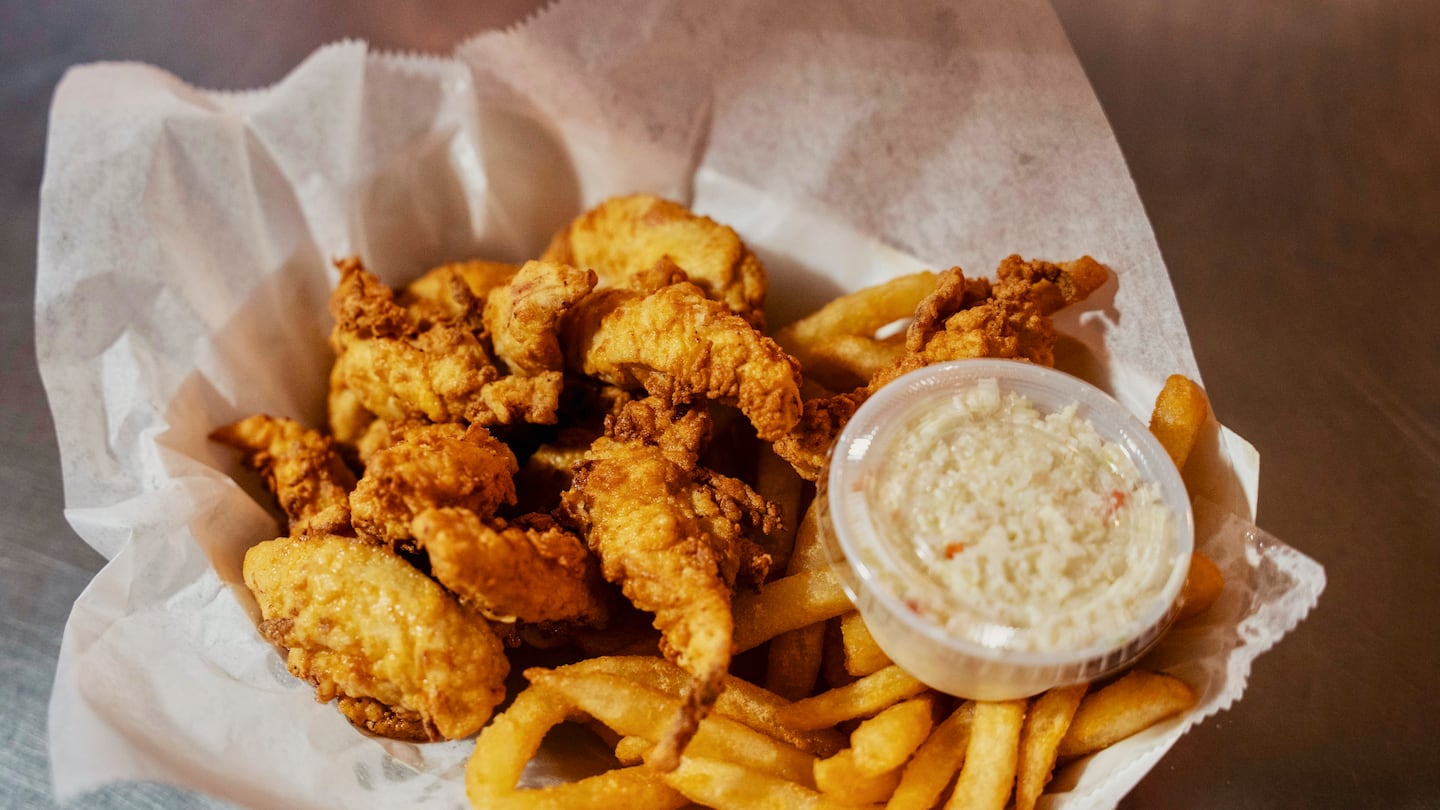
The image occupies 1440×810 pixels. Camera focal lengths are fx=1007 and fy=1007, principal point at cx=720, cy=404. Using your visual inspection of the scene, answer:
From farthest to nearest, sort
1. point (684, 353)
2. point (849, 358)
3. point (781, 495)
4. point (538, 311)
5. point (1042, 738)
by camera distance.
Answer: point (849, 358) → point (781, 495) → point (538, 311) → point (684, 353) → point (1042, 738)

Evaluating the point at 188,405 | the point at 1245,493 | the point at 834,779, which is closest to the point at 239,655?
the point at 188,405

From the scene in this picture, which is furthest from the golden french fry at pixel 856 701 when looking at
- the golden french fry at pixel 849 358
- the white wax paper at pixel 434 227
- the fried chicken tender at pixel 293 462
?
the fried chicken tender at pixel 293 462

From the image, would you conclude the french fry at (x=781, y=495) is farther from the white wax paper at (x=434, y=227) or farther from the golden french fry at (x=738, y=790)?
the white wax paper at (x=434, y=227)

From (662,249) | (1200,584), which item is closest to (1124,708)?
(1200,584)

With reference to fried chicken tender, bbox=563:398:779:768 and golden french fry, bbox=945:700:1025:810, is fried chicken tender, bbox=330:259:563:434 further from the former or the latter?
golden french fry, bbox=945:700:1025:810

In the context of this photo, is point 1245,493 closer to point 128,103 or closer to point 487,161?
point 487,161

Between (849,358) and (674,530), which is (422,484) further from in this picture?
(849,358)
